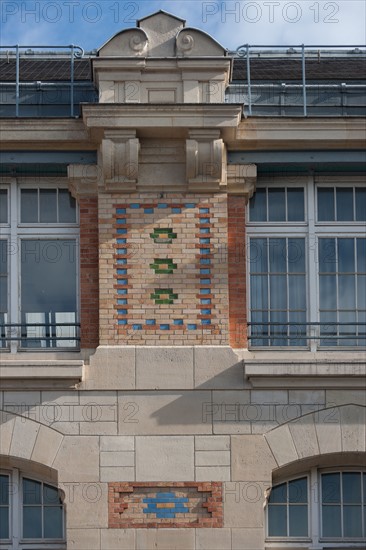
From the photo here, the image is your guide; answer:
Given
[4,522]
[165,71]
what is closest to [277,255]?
[165,71]

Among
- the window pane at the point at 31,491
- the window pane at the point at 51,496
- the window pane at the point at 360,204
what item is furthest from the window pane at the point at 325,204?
the window pane at the point at 31,491

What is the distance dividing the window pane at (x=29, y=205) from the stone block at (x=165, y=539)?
4.39 metres

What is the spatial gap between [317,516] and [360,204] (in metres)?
4.19

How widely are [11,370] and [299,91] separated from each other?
557cm

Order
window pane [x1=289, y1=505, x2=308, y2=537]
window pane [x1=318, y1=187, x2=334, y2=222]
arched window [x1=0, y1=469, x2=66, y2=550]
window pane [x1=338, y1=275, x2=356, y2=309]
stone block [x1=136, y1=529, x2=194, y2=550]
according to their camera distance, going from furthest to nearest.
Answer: window pane [x1=318, y1=187, x2=334, y2=222], window pane [x1=338, y1=275, x2=356, y2=309], window pane [x1=289, y1=505, x2=308, y2=537], arched window [x1=0, y1=469, x2=66, y2=550], stone block [x1=136, y1=529, x2=194, y2=550]

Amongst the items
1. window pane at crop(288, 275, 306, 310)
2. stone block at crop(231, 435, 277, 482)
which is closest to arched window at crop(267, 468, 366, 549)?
stone block at crop(231, 435, 277, 482)

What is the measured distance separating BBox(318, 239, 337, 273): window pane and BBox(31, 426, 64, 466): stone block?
4.14 meters

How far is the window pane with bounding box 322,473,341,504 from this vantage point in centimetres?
1802

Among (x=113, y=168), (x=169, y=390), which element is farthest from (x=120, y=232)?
(x=169, y=390)

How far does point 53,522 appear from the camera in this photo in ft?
58.7

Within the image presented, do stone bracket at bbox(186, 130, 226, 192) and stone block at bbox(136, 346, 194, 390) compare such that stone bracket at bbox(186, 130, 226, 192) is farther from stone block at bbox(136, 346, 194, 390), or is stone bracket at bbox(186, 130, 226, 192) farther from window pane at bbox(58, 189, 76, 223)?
stone block at bbox(136, 346, 194, 390)

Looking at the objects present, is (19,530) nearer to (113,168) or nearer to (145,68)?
(113,168)

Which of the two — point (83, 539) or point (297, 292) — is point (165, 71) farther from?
point (83, 539)

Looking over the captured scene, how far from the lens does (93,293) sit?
18125mm
